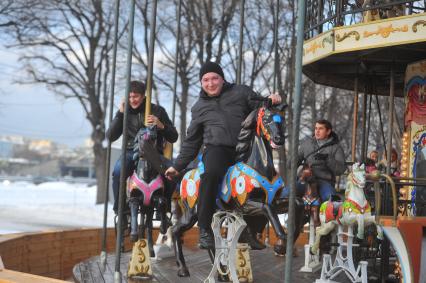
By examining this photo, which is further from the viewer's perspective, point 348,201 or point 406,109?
point 406,109

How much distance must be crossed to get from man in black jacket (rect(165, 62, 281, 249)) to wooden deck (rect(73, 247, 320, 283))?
146cm

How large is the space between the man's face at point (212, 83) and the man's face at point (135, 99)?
1577 millimetres

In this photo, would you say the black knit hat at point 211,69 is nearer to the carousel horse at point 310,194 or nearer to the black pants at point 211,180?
the black pants at point 211,180

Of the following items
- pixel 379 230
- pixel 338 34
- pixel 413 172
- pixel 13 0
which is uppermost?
pixel 13 0

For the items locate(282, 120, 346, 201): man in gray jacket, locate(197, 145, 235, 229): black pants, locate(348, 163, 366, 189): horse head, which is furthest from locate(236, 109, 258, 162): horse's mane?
locate(282, 120, 346, 201): man in gray jacket

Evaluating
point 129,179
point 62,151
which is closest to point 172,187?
point 129,179

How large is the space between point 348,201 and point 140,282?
2.65 m

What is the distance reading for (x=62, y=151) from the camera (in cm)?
12225

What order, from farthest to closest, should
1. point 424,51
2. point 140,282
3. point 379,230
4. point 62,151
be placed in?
point 62,151 < point 424,51 < point 140,282 < point 379,230

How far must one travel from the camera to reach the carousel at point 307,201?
626cm

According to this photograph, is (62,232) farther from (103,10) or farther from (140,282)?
(103,10)

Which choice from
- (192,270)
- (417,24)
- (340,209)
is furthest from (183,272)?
(417,24)

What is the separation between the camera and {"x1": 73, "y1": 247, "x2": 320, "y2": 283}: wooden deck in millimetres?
7785

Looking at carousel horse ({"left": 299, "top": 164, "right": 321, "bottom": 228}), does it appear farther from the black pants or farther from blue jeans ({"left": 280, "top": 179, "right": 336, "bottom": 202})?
the black pants
